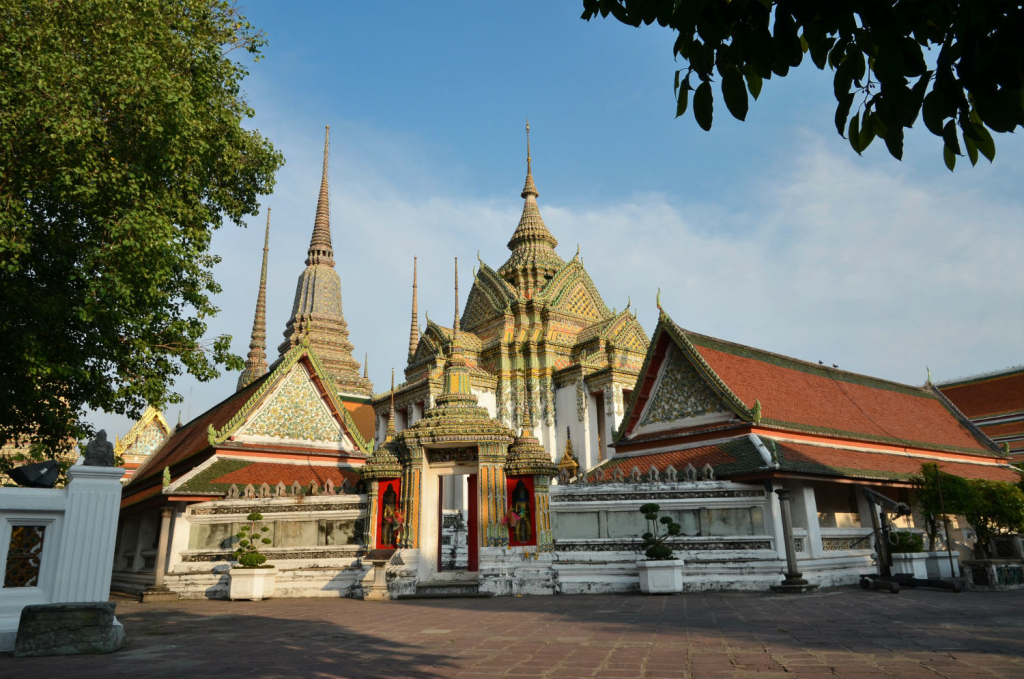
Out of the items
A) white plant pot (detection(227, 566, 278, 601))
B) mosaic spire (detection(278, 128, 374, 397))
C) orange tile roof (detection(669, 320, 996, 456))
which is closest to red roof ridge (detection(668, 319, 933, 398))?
orange tile roof (detection(669, 320, 996, 456))

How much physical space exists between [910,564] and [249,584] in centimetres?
1311

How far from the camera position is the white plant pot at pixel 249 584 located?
1290 cm

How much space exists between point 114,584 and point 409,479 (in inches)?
391

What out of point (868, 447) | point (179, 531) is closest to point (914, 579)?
point (868, 447)

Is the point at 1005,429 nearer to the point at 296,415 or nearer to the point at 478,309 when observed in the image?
the point at 478,309

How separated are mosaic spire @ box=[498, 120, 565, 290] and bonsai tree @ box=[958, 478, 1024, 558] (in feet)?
66.9

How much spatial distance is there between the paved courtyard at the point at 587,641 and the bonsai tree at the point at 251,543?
7.15 feet

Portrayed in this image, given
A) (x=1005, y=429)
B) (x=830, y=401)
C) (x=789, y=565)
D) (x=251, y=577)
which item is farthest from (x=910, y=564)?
(x=1005, y=429)

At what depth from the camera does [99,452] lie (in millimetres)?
7062

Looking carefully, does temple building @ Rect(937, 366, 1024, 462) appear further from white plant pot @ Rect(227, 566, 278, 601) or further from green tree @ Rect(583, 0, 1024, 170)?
green tree @ Rect(583, 0, 1024, 170)

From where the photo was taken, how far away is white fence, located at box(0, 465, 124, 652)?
255 inches

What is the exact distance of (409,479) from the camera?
13727 millimetres

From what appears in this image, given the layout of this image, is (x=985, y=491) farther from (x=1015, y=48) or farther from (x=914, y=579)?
(x=1015, y=48)

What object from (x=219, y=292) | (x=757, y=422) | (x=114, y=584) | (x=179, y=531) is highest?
(x=219, y=292)
